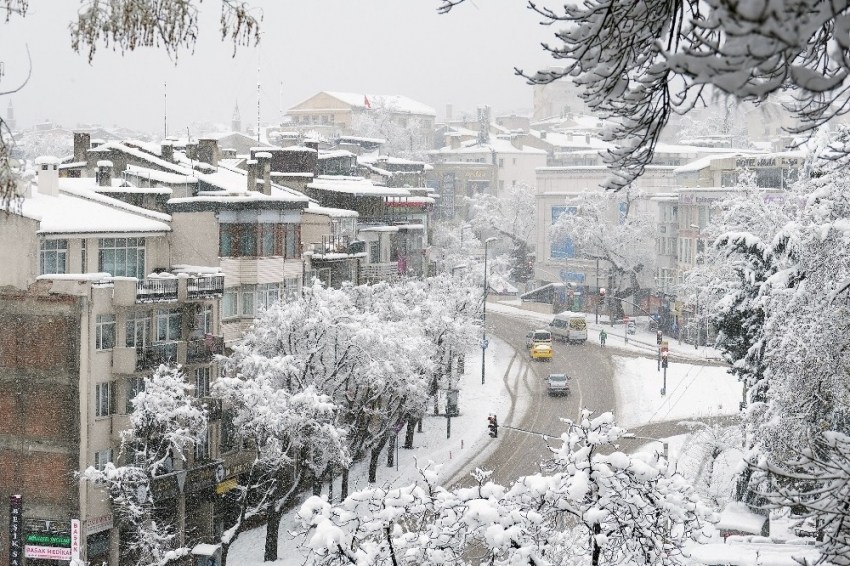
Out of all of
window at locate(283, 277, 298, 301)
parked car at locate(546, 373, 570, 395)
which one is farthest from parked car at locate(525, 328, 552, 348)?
window at locate(283, 277, 298, 301)

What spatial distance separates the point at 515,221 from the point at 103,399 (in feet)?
238

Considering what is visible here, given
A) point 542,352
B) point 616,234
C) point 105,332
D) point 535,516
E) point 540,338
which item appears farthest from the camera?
point 616,234

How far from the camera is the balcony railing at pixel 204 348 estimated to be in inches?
1432

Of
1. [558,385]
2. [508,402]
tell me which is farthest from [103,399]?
[558,385]

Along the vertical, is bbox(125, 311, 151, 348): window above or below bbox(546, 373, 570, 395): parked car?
above

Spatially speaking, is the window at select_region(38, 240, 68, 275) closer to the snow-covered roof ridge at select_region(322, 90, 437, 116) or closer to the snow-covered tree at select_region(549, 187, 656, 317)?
the snow-covered tree at select_region(549, 187, 656, 317)

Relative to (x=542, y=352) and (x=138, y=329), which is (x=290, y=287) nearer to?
(x=138, y=329)

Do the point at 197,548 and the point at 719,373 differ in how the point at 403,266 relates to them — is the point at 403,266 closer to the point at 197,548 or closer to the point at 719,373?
the point at 719,373

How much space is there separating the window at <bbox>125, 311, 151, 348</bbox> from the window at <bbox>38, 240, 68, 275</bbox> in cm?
268

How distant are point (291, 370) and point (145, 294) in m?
4.88

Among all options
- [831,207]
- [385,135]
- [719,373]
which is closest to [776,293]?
[831,207]

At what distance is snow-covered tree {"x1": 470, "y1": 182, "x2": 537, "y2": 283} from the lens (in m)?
103

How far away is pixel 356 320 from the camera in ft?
130

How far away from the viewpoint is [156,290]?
35188mm
